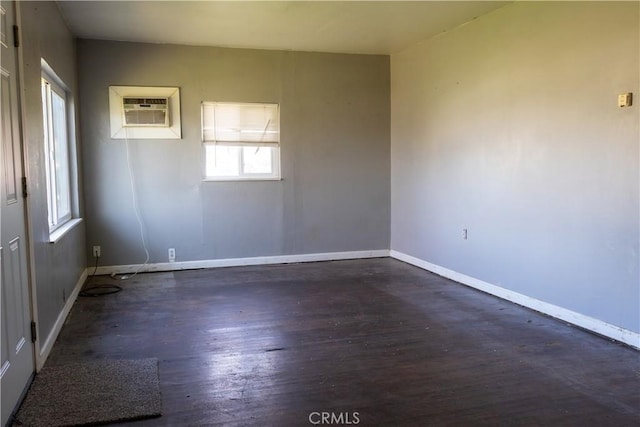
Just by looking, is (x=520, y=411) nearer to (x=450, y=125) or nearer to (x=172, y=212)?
(x=450, y=125)

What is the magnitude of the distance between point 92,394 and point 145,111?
3554 mm

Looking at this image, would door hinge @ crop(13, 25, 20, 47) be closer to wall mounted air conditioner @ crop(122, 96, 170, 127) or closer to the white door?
the white door

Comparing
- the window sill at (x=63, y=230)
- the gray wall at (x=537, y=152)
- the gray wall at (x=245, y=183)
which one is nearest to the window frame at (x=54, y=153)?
the window sill at (x=63, y=230)

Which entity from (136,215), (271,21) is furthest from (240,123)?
(136,215)

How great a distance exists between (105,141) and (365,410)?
4.21 metres

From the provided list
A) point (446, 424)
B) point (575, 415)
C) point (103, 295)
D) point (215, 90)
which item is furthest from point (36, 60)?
point (575, 415)

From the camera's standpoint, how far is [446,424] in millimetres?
2234

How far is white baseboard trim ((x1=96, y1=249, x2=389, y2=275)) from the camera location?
5391 mm

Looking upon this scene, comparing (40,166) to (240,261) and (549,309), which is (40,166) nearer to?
(240,261)

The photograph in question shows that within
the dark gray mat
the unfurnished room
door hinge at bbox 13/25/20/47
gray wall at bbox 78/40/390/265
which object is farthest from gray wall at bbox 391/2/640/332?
door hinge at bbox 13/25/20/47

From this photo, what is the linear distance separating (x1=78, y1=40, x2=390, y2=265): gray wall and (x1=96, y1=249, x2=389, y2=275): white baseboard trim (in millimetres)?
65

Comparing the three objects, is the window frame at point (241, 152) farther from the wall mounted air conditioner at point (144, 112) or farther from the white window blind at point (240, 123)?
the wall mounted air conditioner at point (144, 112)

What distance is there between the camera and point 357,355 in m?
3.05

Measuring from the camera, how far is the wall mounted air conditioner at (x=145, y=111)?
525 cm
